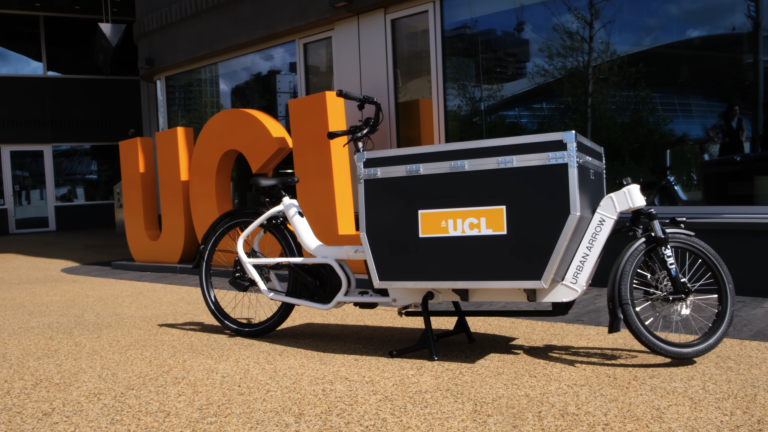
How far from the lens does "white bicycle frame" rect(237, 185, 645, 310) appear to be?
11.2 ft

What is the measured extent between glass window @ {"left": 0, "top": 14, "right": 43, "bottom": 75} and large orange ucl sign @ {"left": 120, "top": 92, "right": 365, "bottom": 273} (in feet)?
36.1

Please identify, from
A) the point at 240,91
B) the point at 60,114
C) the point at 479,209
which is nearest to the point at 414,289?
the point at 479,209

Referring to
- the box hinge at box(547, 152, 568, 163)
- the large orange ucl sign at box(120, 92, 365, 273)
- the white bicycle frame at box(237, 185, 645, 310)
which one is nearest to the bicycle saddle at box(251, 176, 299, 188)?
the white bicycle frame at box(237, 185, 645, 310)

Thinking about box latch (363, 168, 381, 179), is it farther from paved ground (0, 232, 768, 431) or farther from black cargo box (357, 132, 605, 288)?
paved ground (0, 232, 768, 431)

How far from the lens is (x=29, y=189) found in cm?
1811

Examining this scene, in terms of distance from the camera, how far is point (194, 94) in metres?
11.5

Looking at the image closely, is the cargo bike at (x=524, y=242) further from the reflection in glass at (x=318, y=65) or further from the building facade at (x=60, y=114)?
the building facade at (x=60, y=114)

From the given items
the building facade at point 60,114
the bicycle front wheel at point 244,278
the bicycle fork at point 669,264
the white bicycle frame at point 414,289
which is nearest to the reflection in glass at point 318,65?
the bicycle front wheel at point 244,278

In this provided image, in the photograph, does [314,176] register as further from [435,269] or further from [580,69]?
[435,269]

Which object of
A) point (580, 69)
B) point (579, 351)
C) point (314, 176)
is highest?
point (580, 69)

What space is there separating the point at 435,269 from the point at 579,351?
0.98m

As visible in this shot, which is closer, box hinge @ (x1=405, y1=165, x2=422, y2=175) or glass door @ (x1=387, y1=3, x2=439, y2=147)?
box hinge @ (x1=405, y1=165, x2=422, y2=175)

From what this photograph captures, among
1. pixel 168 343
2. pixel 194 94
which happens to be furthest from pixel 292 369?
pixel 194 94

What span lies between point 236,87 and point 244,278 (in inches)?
268
